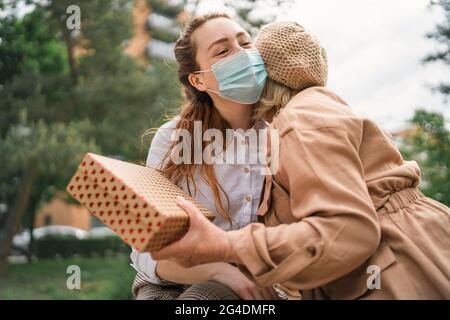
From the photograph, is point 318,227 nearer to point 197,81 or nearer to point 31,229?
point 197,81

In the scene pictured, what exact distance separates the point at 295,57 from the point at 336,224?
0.67 metres

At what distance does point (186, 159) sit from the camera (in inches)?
81.8

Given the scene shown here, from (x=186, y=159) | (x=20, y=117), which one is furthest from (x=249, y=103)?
(x=20, y=117)

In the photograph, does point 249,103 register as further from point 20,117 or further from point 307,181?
point 20,117

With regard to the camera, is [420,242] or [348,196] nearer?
[348,196]

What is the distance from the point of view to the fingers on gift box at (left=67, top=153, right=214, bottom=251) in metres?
1.29

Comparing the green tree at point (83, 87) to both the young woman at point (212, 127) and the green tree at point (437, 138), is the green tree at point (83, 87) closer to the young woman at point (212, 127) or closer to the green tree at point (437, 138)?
the green tree at point (437, 138)

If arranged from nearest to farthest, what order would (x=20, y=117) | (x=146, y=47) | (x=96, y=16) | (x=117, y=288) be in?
(x=117, y=288)
(x=20, y=117)
(x=96, y=16)
(x=146, y=47)

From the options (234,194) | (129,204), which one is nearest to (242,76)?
(234,194)

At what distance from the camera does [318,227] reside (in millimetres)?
1271

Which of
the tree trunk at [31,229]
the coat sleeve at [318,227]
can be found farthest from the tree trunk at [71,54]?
the coat sleeve at [318,227]

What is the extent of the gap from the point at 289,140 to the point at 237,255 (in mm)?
348

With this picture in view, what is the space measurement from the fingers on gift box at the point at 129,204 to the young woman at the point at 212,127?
17.5 inches

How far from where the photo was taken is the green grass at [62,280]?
951 cm
